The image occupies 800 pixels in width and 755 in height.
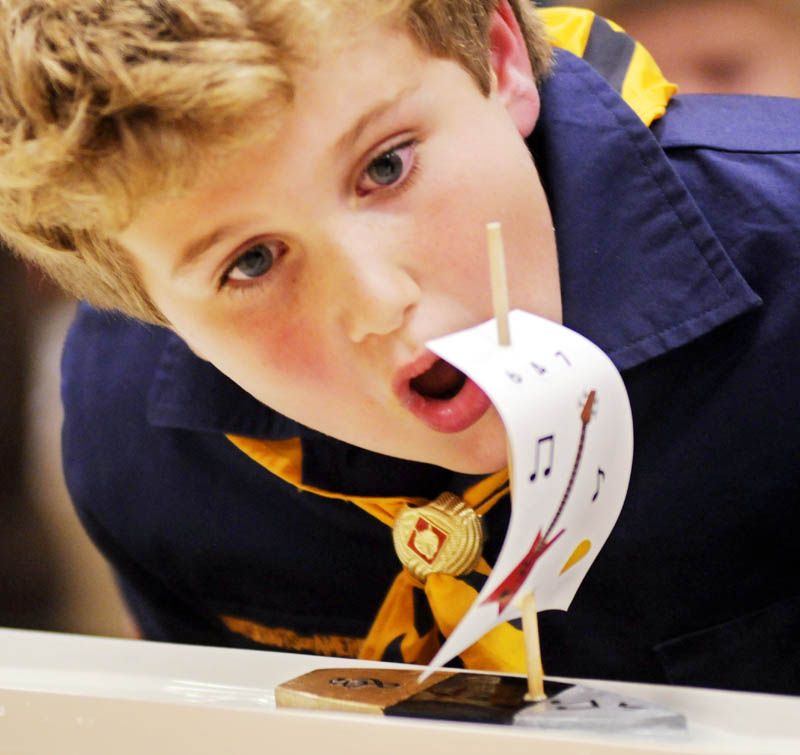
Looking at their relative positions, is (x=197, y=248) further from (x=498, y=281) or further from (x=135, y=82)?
(x=498, y=281)

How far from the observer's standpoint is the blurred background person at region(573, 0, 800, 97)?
3.86 feet

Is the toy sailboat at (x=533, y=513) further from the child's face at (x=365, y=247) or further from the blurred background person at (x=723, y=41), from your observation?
the blurred background person at (x=723, y=41)

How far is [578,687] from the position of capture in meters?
0.63

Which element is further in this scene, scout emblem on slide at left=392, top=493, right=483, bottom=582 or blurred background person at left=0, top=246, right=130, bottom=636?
blurred background person at left=0, top=246, right=130, bottom=636

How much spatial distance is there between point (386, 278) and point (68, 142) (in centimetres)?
20

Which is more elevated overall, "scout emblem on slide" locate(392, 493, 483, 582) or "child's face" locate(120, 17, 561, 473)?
"child's face" locate(120, 17, 561, 473)

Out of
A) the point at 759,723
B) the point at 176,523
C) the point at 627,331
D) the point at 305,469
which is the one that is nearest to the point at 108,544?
the point at 176,523

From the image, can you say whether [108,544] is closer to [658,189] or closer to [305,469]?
[305,469]

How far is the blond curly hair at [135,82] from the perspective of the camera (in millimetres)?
624

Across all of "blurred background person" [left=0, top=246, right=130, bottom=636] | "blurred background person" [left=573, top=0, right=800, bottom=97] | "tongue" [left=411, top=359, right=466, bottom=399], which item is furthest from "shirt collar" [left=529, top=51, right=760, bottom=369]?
"blurred background person" [left=0, top=246, right=130, bottom=636]

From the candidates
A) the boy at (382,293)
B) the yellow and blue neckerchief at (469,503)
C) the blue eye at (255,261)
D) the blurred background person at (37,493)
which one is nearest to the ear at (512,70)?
the boy at (382,293)

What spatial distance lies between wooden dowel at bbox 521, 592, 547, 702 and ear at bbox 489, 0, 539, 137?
39cm

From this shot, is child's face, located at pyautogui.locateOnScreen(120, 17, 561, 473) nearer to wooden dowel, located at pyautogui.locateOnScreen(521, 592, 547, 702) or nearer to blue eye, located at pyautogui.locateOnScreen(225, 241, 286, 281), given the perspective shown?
blue eye, located at pyautogui.locateOnScreen(225, 241, 286, 281)

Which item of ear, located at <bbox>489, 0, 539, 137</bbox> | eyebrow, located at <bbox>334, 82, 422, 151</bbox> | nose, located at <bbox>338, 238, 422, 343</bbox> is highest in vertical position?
eyebrow, located at <bbox>334, 82, 422, 151</bbox>
